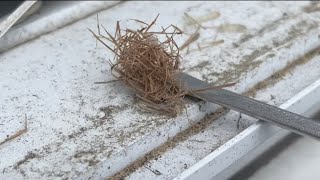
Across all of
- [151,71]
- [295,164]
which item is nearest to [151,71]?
[151,71]

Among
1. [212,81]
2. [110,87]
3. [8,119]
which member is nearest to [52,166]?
[8,119]

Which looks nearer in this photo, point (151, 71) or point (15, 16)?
point (151, 71)

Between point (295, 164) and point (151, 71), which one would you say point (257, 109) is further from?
point (151, 71)

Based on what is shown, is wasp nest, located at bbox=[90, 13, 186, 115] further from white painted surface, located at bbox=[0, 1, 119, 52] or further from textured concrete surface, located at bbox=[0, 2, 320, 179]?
white painted surface, located at bbox=[0, 1, 119, 52]

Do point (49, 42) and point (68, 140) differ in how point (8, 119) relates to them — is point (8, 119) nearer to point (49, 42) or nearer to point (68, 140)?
point (68, 140)

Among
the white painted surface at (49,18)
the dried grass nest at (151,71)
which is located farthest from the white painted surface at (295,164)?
the white painted surface at (49,18)
